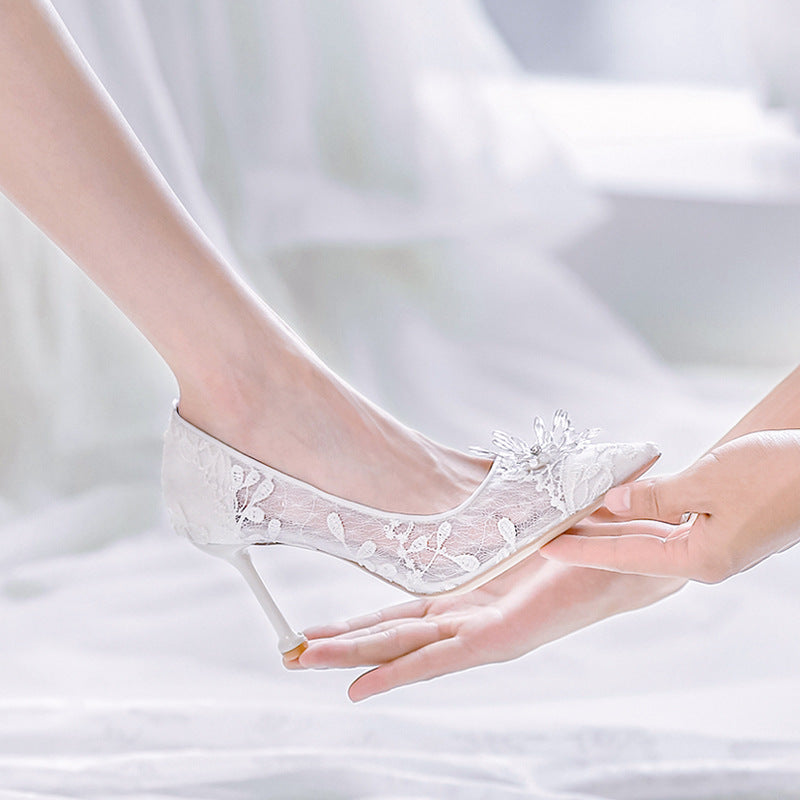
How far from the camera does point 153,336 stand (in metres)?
0.86

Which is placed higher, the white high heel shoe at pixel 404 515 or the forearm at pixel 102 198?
the forearm at pixel 102 198

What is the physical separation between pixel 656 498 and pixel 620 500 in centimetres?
3

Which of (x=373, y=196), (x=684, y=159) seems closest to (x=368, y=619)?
(x=373, y=196)

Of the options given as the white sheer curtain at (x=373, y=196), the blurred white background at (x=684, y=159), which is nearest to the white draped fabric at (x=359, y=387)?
the white sheer curtain at (x=373, y=196)

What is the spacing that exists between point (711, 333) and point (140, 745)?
155 cm

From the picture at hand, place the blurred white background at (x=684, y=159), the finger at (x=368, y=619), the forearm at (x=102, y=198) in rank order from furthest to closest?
1. the blurred white background at (x=684, y=159)
2. the finger at (x=368, y=619)
3. the forearm at (x=102, y=198)

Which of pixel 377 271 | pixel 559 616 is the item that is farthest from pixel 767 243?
pixel 559 616

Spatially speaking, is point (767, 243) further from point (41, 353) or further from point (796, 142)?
point (41, 353)

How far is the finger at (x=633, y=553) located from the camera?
844mm

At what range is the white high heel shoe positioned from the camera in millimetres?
917

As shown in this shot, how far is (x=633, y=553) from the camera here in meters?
0.86

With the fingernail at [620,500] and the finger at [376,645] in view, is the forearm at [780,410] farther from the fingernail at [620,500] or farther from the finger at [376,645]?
the finger at [376,645]

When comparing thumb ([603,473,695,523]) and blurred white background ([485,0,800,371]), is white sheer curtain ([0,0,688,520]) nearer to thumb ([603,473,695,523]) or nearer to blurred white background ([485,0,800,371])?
blurred white background ([485,0,800,371])

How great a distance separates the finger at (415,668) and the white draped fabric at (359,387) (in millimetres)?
48
